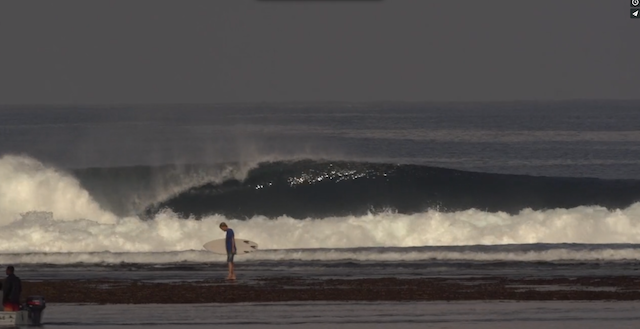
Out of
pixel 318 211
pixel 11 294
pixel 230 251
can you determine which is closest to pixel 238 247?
pixel 230 251

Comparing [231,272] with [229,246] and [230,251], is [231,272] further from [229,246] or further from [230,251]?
[229,246]

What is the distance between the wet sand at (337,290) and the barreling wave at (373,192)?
41.8 feet

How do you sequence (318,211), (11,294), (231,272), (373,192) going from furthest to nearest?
(373,192), (318,211), (231,272), (11,294)

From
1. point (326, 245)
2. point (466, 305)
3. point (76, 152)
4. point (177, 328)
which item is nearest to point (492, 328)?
point (466, 305)

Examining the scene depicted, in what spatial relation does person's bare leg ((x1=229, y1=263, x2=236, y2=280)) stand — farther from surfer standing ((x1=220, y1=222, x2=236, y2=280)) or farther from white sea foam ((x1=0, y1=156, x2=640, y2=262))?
white sea foam ((x1=0, y1=156, x2=640, y2=262))

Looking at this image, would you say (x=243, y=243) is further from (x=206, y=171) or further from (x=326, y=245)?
(x=206, y=171)

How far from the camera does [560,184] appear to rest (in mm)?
41594

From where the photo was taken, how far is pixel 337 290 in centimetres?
2312

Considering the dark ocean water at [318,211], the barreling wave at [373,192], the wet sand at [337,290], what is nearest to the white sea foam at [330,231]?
the dark ocean water at [318,211]

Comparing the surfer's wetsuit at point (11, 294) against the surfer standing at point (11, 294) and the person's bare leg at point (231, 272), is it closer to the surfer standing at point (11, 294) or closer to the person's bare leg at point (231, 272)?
the surfer standing at point (11, 294)

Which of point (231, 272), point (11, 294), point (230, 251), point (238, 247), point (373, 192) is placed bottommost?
point (11, 294)

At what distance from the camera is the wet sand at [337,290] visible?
22.2m

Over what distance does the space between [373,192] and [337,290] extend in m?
16.7

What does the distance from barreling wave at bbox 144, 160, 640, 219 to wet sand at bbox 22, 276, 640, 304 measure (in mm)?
12745
